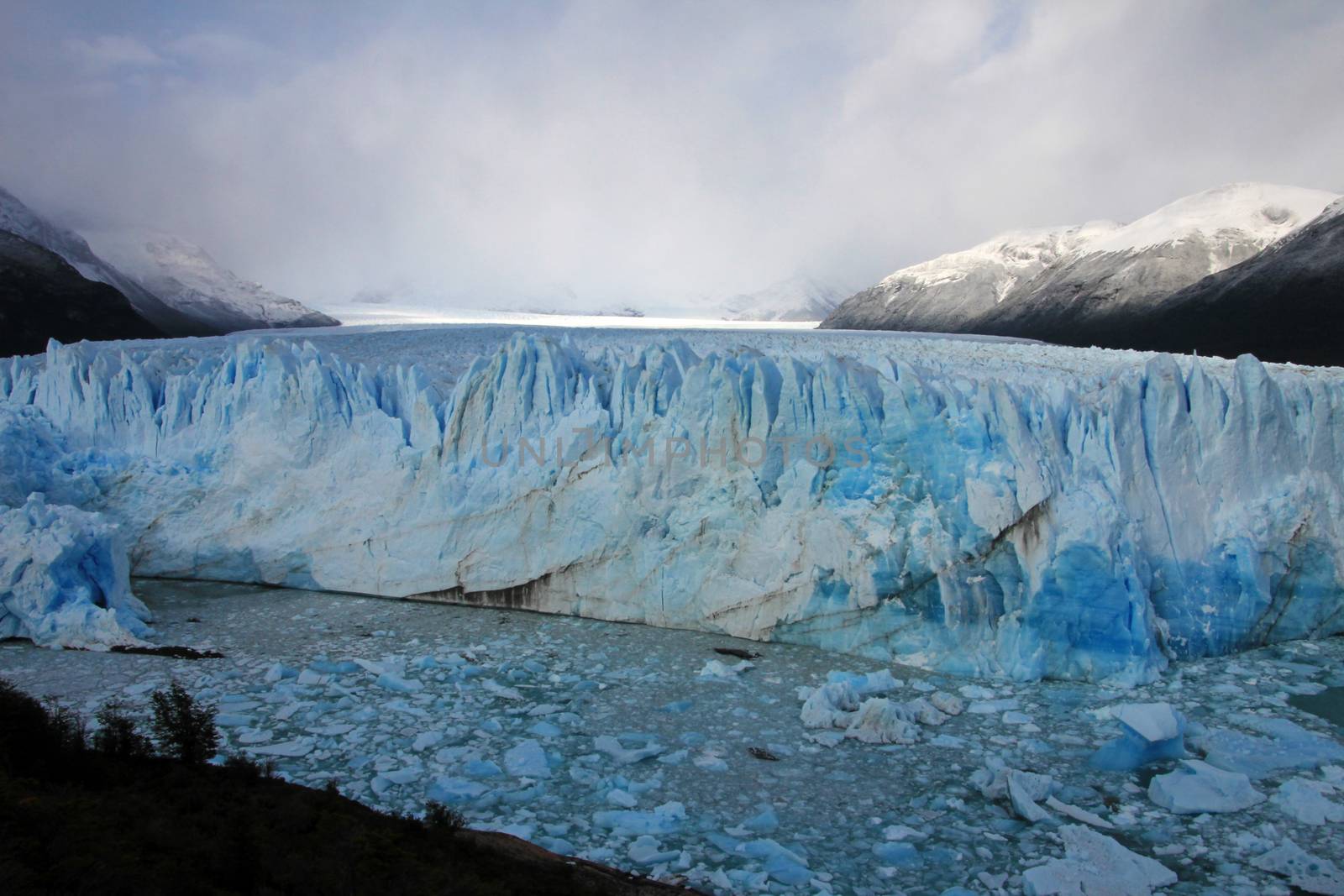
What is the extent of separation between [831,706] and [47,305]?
1760cm

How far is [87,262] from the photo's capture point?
68.1 feet

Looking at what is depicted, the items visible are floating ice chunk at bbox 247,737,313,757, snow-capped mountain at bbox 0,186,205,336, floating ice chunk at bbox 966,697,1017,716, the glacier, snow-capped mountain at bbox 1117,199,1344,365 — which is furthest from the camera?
snow-capped mountain at bbox 0,186,205,336

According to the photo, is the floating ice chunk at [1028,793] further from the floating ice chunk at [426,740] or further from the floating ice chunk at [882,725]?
the floating ice chunk at [426,740]

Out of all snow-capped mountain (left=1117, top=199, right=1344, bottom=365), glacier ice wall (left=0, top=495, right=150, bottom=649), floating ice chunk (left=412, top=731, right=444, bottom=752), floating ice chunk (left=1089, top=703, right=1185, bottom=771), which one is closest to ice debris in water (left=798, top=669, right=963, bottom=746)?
floating ice chunk (left=1089, top=703, right=1185, bottom=771)

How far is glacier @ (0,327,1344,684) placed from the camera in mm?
7043

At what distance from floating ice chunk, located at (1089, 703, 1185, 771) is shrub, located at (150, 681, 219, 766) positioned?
5.64 m

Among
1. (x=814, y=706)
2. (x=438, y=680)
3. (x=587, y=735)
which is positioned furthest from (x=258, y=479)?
(x=814, y=706)

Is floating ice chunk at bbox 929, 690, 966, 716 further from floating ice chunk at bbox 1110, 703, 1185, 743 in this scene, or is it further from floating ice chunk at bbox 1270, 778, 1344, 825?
floating ice chunk at bbox 1270, 778, 1344, 825

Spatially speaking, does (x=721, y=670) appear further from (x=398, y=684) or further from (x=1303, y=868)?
(x=1303, y=868)

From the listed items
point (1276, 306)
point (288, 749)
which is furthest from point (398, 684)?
point (1276, 306)

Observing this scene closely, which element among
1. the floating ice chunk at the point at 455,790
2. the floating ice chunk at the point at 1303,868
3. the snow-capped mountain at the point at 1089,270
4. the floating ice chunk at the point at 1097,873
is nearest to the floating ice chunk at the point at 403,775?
the floating ice chunk at the point at 455,790

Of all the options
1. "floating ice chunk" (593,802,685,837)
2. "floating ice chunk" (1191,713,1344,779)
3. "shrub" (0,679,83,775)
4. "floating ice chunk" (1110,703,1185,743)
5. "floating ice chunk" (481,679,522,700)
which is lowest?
"floating ice chunk" (593,802,685,837)

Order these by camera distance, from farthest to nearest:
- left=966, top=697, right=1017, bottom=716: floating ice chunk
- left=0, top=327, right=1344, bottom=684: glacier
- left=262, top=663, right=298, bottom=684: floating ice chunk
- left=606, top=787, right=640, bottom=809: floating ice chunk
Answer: left=0, top=327, right=1344, bottom=684: glacier < left=262, top=663, right=298, bottom=684: floating ice chunk < left=966, top=697, right=1017, bottom=716: floating ice chunk < left=606, top=787, right=640, bottom=809: floating ice chunk

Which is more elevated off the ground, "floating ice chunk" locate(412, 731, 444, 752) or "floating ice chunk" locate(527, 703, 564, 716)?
"floating ice chunk" locate(527, 703, 564, 716)
